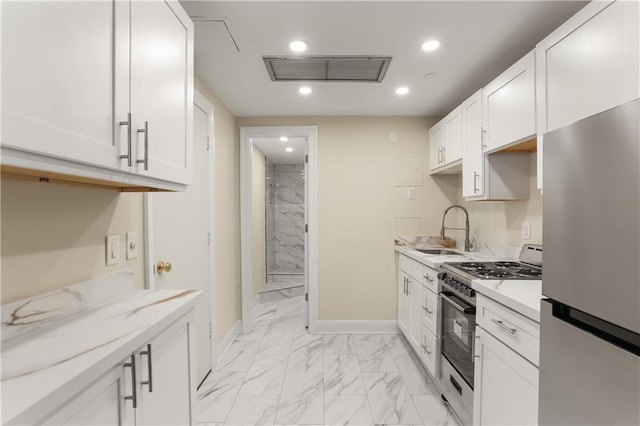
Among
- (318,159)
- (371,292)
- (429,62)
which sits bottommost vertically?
(371,292)

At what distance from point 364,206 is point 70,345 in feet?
9.00

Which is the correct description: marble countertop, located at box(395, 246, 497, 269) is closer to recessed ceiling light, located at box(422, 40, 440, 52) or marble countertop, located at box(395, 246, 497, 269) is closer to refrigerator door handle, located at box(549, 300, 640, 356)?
refrigerator door handle, located at box(549, 300, 640, 356)

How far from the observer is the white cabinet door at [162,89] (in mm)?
1009

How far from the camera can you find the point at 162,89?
1.16 m

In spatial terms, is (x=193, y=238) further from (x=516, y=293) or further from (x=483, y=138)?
(x=483, y=138)

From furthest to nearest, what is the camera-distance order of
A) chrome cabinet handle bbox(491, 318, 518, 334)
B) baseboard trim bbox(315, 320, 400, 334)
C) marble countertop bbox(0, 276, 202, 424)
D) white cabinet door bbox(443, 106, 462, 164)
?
baseboard trim bbox(315, 320, 400, 334), white cabinet door bbox(443, 106, 462, 164), chrome cabinet handle bbox(491, 318, 518, 334), marble countertop bbox(0, 276, 202, 424)

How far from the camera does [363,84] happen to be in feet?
7.95

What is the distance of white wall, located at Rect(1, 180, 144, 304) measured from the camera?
89 cm

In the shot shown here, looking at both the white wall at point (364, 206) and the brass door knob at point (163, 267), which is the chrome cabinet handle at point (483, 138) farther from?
the brass door knob at point (163, 267)

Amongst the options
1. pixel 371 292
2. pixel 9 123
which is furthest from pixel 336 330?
pixel 9 123

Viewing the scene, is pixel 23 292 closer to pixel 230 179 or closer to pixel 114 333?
pixel 114 333

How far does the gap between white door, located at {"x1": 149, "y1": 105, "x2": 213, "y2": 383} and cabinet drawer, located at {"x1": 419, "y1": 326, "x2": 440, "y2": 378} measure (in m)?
1.70

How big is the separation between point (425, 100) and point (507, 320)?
2.11 m

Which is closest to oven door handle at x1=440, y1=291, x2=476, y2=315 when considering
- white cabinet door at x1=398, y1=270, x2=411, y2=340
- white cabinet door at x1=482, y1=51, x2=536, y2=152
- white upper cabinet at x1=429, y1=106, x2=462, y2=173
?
white cabinet door at x1=398, y1=270, x2=411, y2=340
